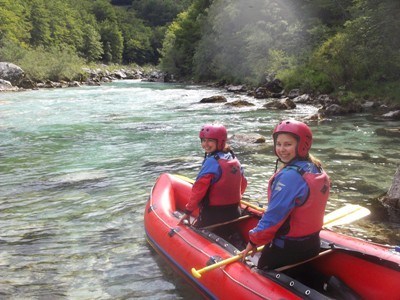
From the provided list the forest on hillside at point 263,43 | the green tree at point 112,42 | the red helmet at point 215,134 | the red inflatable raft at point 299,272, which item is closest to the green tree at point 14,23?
the forest on hillside at point 263,43

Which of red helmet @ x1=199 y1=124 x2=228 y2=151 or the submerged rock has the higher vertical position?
red helmet @ x1=199 y1=124 x2=228 y2=151

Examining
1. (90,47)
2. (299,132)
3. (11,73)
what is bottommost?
(11,73)

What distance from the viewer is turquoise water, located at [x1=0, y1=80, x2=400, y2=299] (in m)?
4.30

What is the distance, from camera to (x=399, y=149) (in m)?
9.64

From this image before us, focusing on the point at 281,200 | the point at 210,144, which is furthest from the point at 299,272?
the point at 210,144

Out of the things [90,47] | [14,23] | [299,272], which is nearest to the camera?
[299,272]

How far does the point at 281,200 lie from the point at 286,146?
0.39m

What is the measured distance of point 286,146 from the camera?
3068 mm

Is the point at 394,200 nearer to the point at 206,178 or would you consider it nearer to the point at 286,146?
the point at 206,178

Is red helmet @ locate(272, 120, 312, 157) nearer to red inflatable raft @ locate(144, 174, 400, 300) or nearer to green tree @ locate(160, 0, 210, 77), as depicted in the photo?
red inflatable raft @ locate(144, 174, 400, 300)

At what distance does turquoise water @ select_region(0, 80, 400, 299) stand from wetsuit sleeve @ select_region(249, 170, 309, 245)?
4.15 feet

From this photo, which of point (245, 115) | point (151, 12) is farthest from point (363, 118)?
point (151, 12)

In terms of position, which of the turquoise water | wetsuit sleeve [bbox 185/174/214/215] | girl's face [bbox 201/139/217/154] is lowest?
the turquoise water

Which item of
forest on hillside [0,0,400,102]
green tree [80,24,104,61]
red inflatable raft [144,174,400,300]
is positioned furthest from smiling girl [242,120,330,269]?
green tree [80,24,104,61]
